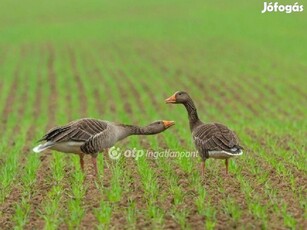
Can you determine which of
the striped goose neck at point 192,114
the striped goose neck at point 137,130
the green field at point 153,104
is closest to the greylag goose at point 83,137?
the striped goose neck at point 137,130

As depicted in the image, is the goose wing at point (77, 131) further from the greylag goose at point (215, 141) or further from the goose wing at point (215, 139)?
the goose wing at point (215, 139)

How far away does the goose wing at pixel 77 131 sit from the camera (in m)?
11.4

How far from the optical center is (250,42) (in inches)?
1994

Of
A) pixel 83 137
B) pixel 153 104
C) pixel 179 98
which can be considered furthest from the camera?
pixel 153 104

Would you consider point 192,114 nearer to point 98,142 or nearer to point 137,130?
point 137,130

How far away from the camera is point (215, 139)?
11.3m

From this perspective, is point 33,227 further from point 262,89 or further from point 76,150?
point 262,89

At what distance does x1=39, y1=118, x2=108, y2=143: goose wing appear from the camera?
1135cm

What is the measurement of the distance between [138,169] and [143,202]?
7.68ft

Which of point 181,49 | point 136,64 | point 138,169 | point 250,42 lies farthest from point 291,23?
point 138,169

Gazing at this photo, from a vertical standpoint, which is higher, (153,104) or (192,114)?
(192,114)

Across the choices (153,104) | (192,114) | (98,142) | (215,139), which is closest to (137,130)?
(98,142)

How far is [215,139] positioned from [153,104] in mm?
17946

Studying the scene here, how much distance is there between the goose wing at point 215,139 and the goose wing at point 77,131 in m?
1.75
